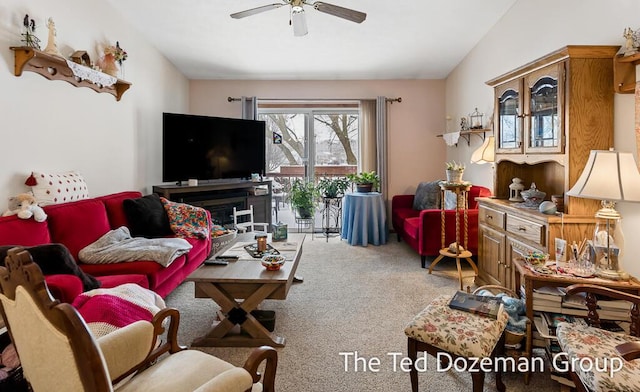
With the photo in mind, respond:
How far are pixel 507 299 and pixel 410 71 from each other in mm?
4215

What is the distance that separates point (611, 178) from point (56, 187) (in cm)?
359

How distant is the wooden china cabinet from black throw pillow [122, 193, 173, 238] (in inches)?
118

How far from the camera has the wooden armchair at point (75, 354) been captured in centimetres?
93

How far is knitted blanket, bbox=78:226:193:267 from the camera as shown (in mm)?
2665

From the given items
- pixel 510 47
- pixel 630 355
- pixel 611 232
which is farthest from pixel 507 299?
pixel 510 47

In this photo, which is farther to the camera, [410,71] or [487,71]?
[410,71]

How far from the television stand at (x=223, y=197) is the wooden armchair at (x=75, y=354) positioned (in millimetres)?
3211

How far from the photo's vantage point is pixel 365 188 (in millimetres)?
5531

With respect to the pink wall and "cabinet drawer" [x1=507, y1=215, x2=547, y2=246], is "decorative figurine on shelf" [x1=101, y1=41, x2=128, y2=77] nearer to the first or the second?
the pink wall

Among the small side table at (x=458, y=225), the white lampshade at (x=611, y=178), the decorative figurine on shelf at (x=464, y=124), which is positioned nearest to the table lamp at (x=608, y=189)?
the white lampshade at (x=611, y=178)

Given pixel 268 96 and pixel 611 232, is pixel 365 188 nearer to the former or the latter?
pixel 268 96

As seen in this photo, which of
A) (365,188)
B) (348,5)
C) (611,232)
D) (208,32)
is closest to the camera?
(611,232)

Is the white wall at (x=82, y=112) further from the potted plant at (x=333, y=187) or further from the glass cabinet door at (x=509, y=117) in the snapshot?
the glass cabinet door at (x=509, y=117)

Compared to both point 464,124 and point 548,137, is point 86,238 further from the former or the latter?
point 464,124
